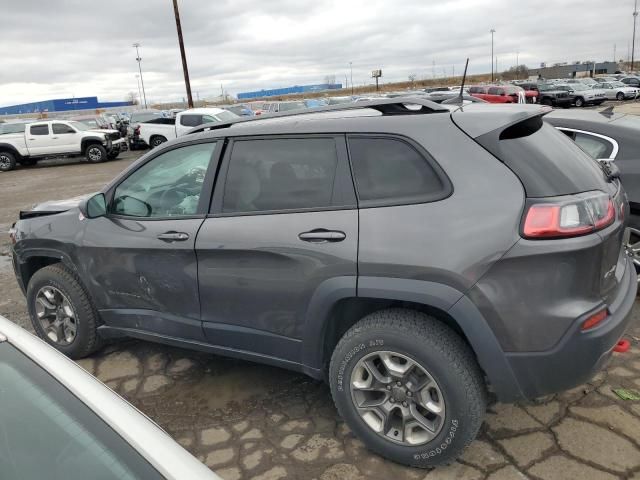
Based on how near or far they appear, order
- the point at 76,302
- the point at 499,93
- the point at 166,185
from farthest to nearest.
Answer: the point at 499,93 < the point at 76,302 < the point at 166,185

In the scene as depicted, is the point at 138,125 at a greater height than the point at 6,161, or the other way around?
the point at 138,125

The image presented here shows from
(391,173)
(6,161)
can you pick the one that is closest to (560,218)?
Result: (391,173)

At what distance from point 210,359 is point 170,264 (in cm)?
101

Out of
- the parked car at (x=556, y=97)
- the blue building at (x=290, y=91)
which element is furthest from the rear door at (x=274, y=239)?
the blue building at (x=290, y=91)

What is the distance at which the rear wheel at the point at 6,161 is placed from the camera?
63.8 feet

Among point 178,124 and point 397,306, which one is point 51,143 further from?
point 397,306

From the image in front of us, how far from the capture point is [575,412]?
289 centimetres

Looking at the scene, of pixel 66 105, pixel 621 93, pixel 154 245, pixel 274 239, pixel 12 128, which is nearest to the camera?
pixel 274 239

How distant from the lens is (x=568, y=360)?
7.20 ft

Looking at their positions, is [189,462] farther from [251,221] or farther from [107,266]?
[107,266]

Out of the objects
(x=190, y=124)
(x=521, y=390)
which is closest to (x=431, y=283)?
(x=521, y=390)

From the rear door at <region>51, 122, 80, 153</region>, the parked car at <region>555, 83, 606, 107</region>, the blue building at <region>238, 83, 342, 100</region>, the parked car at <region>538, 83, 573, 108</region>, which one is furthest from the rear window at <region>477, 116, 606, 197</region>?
the blue building at <region>238, 83, 342, 100</region>

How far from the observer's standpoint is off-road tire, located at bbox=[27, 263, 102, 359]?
3.60 metres

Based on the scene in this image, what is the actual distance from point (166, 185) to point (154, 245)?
0.48 metres
